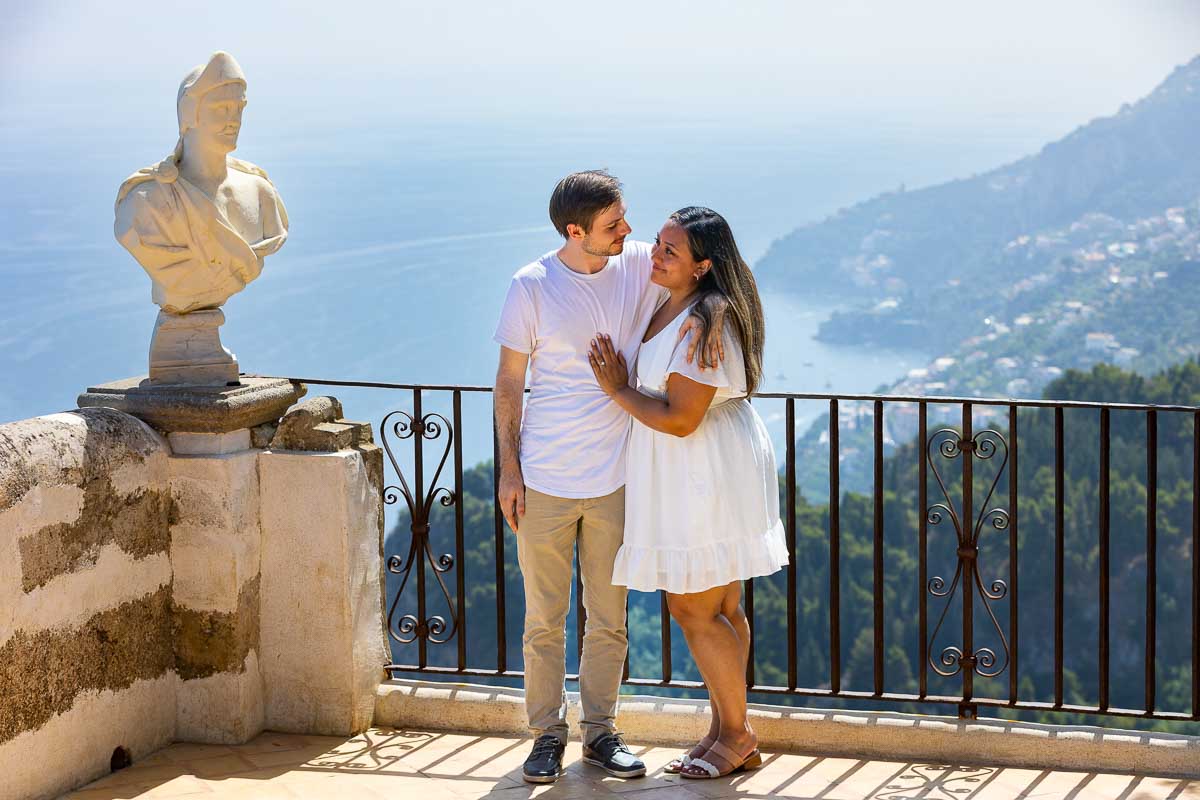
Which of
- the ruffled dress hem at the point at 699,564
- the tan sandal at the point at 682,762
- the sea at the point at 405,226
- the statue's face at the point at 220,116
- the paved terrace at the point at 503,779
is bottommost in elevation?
the paved terrace at the point at 503,779

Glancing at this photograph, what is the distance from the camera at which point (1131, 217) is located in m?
50.5

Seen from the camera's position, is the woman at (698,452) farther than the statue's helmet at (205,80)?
No

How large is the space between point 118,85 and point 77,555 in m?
37.6

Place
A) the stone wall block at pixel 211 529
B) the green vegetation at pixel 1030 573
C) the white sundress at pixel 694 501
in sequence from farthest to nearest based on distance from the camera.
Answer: the green vegetation at pixel 1030 573, the stone wall block at pixel 211 529, the white sundress at pixel 694 501

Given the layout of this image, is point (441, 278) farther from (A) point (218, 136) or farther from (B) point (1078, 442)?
(A) point (218, 136)

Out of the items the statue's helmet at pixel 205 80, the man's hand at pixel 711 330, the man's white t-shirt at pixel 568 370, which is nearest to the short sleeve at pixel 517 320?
the man's white t-shirt at pixel 568 370

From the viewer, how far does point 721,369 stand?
9.95 ft

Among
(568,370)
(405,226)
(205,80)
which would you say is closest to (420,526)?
(568,370)

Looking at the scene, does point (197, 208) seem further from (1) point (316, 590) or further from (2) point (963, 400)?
(2) point (963, 400)

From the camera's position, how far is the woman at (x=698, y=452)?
305cm

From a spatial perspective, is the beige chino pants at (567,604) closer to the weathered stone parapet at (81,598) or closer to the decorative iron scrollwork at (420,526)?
the decorative iron scrollwork at (420,526)

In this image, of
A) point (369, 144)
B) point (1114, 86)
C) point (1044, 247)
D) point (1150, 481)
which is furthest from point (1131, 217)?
point (1150, 481)

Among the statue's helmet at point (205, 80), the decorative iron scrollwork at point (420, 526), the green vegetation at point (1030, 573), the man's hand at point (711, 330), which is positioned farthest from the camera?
the green vegetation at point (1030, 573)

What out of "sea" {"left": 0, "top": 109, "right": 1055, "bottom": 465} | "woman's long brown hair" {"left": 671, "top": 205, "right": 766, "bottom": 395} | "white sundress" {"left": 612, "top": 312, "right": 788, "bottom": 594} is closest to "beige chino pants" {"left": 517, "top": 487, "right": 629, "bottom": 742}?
"white sundress" {"left": 612, "top": 312, "right": 788, "bottom": 594}
